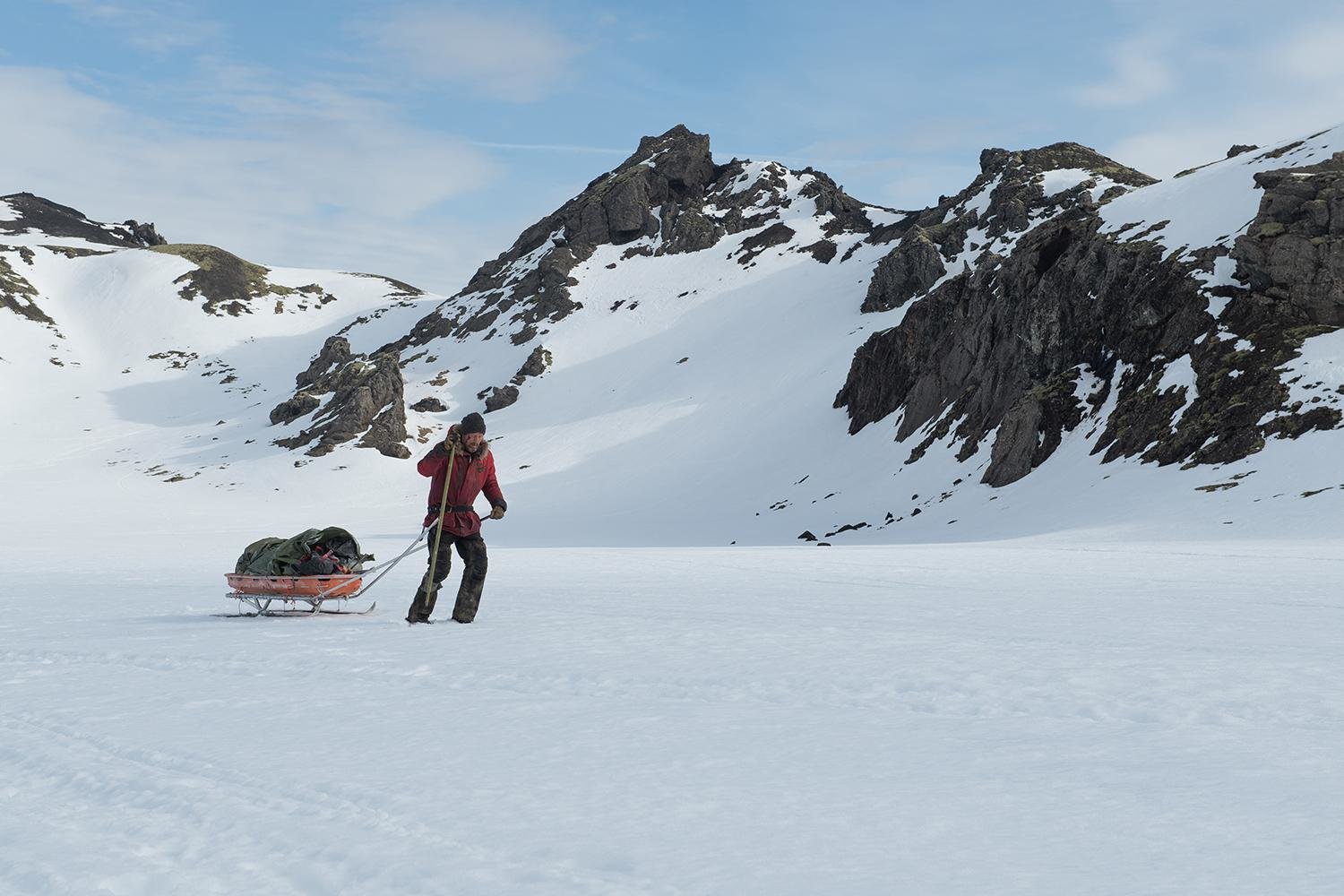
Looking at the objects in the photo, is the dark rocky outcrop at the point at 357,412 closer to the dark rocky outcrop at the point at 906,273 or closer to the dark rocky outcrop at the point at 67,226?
the dark rocky outcrop at the point at 906,273

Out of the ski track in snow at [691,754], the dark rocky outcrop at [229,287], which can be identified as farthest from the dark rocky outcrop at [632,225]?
the ski track in snow at [691,754]

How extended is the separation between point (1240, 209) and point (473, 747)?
41.3 m

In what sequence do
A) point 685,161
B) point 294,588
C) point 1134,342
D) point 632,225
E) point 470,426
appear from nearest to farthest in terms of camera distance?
1. point 470,426
2. point 294,588
3. point 1134,342
4. point 632,225
5. point 685,161

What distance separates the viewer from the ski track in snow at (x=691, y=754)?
3.74 m

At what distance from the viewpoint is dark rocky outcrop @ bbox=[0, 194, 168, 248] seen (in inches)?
6388

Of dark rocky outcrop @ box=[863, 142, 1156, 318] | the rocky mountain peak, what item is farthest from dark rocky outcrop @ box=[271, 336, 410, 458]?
the rocky mountain peak

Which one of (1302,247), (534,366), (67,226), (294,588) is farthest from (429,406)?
(67,226)

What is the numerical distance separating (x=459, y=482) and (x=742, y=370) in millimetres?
58425

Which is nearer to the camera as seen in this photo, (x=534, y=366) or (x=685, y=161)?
(x=534, y=366)

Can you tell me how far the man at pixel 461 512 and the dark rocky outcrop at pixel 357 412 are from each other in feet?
193

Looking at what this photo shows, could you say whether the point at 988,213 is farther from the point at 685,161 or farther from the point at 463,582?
the point at 463,582

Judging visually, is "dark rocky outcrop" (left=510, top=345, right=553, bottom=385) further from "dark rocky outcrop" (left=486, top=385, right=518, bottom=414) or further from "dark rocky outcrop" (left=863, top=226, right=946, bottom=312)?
"dark rocky outcrop" (left=863, top=226, right=946, bottom=312)

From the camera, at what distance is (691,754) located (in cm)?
527

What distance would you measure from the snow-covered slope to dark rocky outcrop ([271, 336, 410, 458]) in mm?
288
